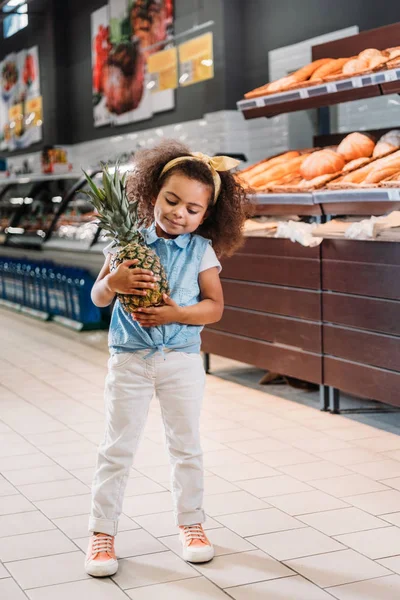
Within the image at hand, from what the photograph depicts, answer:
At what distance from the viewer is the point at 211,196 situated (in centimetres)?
296

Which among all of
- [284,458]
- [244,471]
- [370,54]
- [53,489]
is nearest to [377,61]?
[370,54]

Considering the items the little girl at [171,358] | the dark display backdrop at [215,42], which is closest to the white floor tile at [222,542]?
the little girl at [171,358]

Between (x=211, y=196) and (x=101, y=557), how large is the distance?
1258 mm

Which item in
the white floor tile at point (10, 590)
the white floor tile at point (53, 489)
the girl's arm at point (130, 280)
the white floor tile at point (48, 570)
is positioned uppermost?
the girl's arm at point (130, 280)

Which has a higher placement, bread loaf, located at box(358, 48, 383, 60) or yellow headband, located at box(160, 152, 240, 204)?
bread loaf, located at box(358, 48, 383, 60)

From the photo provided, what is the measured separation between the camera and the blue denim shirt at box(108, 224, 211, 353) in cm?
288

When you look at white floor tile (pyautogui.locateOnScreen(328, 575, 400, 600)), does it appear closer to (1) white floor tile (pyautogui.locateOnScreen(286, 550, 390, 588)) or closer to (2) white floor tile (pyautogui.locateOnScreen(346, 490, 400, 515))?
(1) white floor tile (pyautogui.locateOnScreen(286, 550, 390, 588))

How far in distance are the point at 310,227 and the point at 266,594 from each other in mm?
2952

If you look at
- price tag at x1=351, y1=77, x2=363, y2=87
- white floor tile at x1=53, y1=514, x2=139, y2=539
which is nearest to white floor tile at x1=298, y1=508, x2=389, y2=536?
white floor tile at x1=53, y1=514, x2=139, y2=539

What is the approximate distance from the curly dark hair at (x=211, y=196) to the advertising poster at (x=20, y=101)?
1286 cm

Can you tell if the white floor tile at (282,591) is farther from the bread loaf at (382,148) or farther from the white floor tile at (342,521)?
the bread loaf at (382,148)

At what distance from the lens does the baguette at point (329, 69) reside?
5.55m

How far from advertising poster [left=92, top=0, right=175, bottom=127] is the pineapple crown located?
26.9 ft

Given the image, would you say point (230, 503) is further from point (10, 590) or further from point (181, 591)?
point (10, 590)
